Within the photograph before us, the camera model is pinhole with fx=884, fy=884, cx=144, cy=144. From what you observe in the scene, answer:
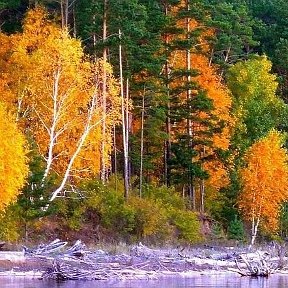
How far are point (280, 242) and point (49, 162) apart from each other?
22182mm

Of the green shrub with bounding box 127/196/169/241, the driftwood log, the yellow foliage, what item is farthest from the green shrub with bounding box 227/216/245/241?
the yellow foliage

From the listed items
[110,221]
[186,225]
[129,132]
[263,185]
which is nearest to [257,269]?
[110,221]

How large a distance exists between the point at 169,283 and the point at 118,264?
15.1 ft

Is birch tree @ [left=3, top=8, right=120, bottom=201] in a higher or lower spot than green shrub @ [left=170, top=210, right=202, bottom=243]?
higher

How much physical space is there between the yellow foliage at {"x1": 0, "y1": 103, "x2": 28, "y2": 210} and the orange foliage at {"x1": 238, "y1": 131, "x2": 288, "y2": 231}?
22.0 m

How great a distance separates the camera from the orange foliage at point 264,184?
61094 mm

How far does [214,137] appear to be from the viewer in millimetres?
63625

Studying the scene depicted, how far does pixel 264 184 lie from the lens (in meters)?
60.9

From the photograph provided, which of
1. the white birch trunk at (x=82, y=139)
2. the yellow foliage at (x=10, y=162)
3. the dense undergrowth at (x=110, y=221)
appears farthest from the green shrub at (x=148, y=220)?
the yellow foliage at (x=10, y=162)

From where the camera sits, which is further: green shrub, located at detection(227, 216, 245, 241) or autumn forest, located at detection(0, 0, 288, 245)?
green shrub, located at detection(227, 216, 245, 241)

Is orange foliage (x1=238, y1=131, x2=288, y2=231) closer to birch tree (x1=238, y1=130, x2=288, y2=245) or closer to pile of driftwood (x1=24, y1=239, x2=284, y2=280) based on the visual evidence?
birch tree (x1=238, y1=130, x2=288, y2=245)

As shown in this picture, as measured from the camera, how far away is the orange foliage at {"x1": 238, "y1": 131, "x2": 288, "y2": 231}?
200ft

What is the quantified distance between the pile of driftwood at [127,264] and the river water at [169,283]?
3.98 ft

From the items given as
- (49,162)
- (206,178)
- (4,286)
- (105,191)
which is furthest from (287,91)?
(4,286)
